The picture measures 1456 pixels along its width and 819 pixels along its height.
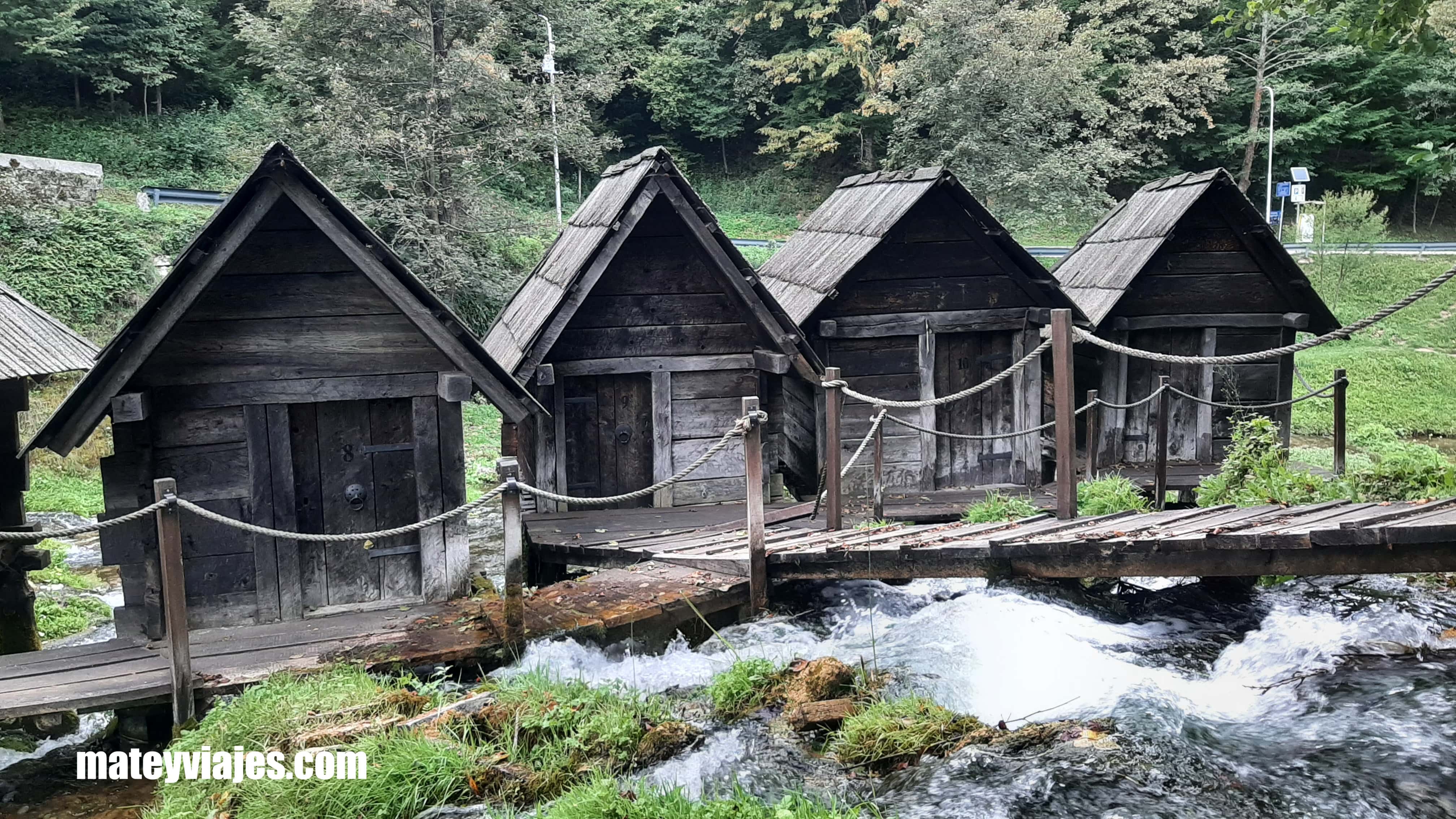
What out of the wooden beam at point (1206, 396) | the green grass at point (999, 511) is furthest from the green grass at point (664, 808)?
the wooden beam at point (1206, 396)

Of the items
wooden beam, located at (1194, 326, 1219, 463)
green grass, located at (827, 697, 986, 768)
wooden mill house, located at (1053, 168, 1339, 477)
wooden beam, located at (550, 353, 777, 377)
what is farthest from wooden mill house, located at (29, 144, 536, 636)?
wooden beam, located at (1194, 326, 1219, 463)

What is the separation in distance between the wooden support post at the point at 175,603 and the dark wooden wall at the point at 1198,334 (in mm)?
11026

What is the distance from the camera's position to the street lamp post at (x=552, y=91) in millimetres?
26517

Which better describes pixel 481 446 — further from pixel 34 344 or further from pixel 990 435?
pixel 34 344

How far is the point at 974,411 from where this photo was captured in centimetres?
1348

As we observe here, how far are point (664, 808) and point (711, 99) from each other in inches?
1600

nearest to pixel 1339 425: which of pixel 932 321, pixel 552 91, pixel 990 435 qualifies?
pixel 990 435

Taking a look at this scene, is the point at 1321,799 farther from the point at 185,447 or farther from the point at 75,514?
the point at 75,514

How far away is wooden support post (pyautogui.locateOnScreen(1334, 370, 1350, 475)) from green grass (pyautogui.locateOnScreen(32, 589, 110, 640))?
14.4m

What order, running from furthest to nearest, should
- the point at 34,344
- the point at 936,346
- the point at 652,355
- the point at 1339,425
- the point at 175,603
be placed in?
the point at 936,346
the point at 1339,425
the point at 652,355
the point at 34,344
the point at 175,603

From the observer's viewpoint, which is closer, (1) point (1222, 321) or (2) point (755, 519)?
(2) point (755, 519)

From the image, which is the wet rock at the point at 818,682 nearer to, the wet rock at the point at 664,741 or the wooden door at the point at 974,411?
the wet rock at the point at 664,741

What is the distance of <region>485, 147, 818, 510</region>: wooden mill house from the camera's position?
36.3 feet

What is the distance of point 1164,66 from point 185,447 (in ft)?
105
